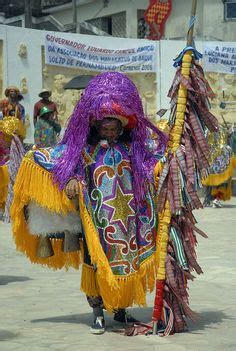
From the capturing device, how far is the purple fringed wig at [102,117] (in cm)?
497

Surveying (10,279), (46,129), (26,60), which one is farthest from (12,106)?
(10,279)

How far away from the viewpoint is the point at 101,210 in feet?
16.6

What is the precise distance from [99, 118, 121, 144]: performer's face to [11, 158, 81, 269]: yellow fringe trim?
1.49 ft

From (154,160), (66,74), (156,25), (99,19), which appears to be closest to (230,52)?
(66,74)

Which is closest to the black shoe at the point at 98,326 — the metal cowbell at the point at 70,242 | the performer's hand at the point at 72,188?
the metal cowbell at the point at 70,242

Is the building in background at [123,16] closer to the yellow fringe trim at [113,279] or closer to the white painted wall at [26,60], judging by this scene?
the white painted wall at [26,60]

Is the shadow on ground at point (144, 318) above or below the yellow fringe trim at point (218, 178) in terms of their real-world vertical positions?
below

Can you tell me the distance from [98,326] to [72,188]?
3.15 ft

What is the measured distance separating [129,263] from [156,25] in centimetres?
2306

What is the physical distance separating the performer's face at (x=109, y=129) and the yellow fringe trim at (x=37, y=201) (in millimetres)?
453

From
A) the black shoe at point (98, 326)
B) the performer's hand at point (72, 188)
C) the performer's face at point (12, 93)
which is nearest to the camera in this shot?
the performer's hand at point (72, 188)

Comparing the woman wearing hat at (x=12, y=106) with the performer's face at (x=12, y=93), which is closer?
the woman wearing hat at (x=12, y=106)

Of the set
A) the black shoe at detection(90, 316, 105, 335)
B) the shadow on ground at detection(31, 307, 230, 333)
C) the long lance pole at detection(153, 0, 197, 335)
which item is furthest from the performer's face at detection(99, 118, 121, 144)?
the shadow on ground at detection(31, 307, 230, 333)

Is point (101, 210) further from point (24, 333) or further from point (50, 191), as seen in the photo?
point (24, 333)
